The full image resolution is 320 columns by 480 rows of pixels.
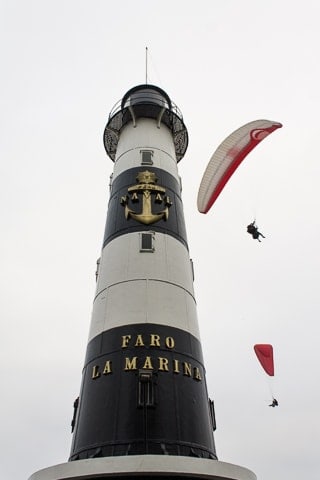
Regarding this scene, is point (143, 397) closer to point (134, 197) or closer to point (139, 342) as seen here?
point (139, 342)

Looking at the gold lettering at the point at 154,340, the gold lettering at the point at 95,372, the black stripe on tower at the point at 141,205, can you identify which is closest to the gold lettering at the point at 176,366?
the gold lettering at the point at 154,340

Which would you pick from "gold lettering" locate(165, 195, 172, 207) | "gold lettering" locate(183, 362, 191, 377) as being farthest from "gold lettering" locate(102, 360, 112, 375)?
"gold lettering" locate(165, 195, 172, 207)

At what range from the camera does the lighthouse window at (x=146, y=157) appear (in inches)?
740

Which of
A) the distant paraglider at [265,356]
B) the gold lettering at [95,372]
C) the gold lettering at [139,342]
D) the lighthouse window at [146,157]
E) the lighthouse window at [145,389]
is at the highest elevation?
the lighthouse window at [146,157]

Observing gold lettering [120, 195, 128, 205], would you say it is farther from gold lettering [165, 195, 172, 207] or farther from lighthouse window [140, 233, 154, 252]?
lighthouse window [140, 233, 154, 252]

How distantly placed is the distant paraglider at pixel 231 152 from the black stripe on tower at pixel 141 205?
1.43 metres

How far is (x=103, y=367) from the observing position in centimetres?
1269

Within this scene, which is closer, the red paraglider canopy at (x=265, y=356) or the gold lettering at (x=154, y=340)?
the gold lettering at (x=154, y=340)

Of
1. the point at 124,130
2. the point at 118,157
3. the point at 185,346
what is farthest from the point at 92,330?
the point at 124,130

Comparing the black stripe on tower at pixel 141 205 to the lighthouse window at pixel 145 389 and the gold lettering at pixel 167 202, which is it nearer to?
the gold lettering at pixel 167 202

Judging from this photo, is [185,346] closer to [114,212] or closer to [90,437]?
[90,437]

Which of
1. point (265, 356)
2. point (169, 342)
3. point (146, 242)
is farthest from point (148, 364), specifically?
point (265, 356)

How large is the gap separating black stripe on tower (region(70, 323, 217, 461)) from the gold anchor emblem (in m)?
4.97

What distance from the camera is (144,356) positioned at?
12.4 meters
